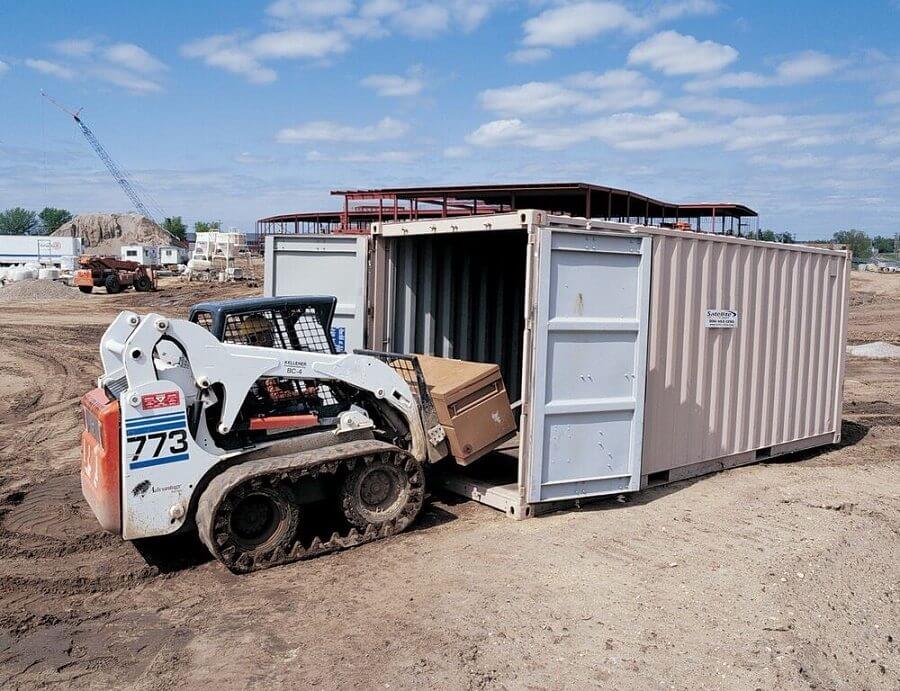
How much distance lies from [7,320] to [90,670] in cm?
2625

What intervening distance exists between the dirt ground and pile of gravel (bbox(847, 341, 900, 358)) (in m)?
13.7

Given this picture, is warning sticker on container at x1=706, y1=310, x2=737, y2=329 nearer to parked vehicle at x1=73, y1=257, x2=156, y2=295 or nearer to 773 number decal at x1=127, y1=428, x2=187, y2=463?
773 number decal at x1=127, y1=428, x2=187, y2=463

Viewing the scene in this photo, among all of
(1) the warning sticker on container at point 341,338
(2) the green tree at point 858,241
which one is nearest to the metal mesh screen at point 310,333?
(1) the warning sticker on container at point 341,338

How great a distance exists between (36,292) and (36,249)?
24444 millimetres

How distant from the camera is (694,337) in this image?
815cm

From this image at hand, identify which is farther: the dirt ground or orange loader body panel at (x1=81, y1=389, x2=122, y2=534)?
orange loader body panel at (x1=81, y1=389, x2=122, y2=534)

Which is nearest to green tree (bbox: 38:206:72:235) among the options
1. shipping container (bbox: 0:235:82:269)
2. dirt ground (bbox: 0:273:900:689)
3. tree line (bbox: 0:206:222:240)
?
tree line (bbox: 0:206:222:240)

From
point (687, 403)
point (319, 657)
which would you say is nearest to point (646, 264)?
point (687, 403)

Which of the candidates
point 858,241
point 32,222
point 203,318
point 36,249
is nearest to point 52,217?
point 32,222

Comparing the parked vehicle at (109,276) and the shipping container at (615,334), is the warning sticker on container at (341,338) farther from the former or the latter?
the parked vehicle at (109,276)

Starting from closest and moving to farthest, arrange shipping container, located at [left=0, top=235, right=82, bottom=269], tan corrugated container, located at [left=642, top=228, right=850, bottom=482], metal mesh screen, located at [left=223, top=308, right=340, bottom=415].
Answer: metal mesh screen, located at [left=223, top=308, right=340, bottom=415] < tan corrugated container, located at [left=642, top=228, right=850, bottom=482] < shipping container, located at [left=0, top=235, right=82, bottom=269]

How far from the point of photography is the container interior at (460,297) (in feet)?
29.7

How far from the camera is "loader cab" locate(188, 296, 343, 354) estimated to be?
6.47 m

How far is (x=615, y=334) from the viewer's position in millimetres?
7305
